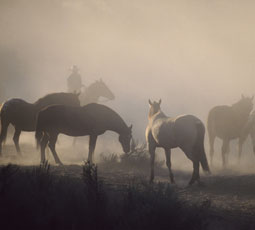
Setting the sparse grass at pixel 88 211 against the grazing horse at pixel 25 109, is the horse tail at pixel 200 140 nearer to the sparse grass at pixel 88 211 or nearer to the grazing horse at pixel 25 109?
the sparse grass at pixel 88 211

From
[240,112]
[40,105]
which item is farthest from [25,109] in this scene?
[240,112]

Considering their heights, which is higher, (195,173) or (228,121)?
(228,121)

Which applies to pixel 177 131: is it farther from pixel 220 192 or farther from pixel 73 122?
pixel 73 122

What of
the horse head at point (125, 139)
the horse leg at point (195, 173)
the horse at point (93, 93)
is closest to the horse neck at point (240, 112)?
the horse head at point (125, 139)

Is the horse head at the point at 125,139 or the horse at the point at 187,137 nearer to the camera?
the horse at the point at 187,137

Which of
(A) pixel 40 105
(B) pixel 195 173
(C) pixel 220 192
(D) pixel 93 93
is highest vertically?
(D) pixel 93 93

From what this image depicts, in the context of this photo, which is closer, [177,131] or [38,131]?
[177,131]

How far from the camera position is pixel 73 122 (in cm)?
1158

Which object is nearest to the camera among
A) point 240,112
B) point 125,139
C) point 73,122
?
point 73,122

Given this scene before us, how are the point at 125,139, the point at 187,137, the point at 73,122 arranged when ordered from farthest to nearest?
the point at 125,139 → the point at 73,122 → the point at 187,137

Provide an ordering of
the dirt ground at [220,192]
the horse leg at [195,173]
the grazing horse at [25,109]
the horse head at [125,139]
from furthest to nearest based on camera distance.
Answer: the grazing horse at [25,109] < the horse head at [125,139] < the horse leg at [195,173] < the dirt ground at [220,192]

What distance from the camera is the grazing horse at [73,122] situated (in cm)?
1148

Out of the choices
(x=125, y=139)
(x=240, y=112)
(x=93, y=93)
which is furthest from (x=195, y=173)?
(x=93, y=93)

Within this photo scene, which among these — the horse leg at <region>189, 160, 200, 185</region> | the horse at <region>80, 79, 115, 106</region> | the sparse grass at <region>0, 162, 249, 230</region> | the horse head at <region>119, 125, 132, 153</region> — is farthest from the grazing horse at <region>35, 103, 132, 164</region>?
the horse at <region>80, 79, 115, 106</region>
